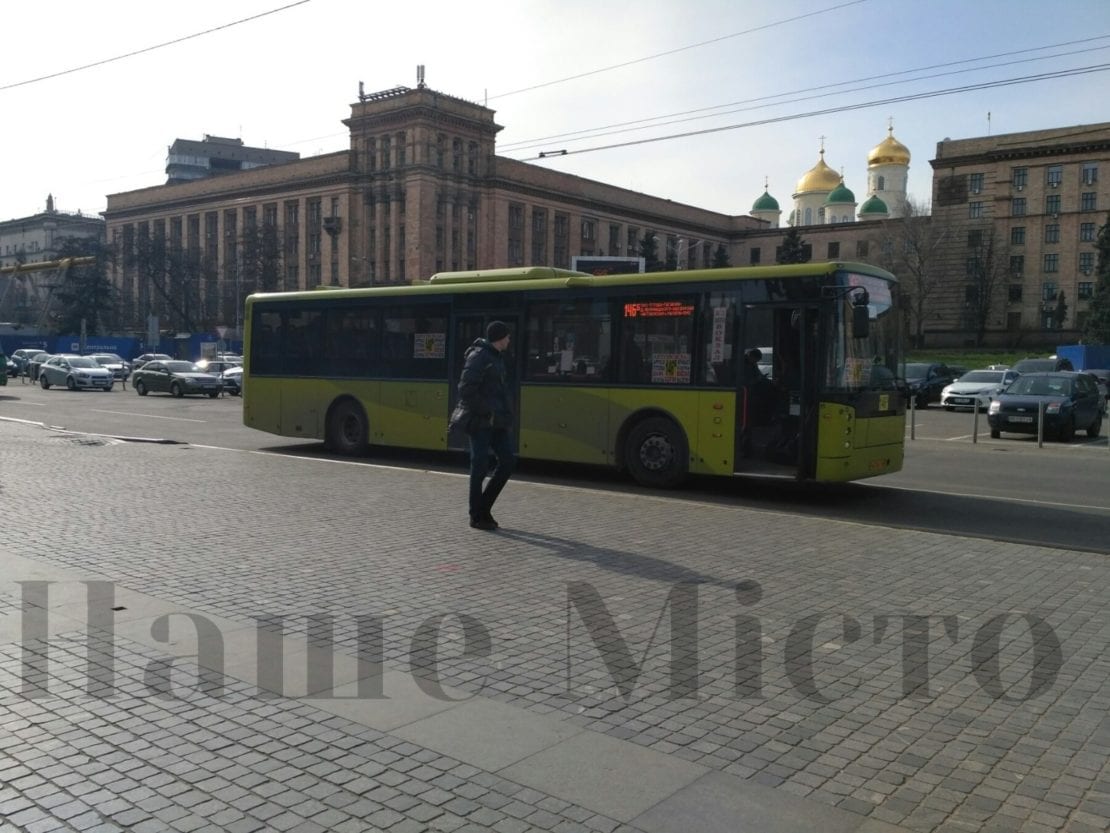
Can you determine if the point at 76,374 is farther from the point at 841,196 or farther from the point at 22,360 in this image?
the point at 841,196

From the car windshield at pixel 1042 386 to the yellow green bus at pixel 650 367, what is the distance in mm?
12316

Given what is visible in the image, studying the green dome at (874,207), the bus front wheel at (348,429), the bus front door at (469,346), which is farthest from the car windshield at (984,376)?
the green dome at (874,207)

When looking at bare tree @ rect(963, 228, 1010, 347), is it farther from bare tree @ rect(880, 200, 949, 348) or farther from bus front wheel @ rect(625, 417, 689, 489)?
bus front wheel @ rect(625, 417, 689, 489)

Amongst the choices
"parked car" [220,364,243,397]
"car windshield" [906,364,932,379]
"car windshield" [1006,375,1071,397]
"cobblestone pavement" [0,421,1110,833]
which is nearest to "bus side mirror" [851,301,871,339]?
"cobblestone pavement" [0,421,1110,833]

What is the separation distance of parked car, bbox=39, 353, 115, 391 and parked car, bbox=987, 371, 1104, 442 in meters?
37.2

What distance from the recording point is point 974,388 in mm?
34875

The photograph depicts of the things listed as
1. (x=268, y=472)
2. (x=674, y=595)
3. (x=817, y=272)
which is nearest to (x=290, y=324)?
(x=268, y=472)

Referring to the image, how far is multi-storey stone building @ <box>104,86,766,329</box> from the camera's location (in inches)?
3300

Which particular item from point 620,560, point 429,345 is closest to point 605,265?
point 429,345

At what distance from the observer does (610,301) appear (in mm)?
14062

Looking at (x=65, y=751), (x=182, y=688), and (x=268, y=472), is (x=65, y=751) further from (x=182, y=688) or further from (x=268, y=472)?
(x=268, y=472)

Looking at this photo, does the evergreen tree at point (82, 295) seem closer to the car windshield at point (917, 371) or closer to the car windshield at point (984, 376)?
the car windshield at point (917, 371)

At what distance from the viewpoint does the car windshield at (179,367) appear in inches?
1628

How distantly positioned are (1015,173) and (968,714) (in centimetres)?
9509
